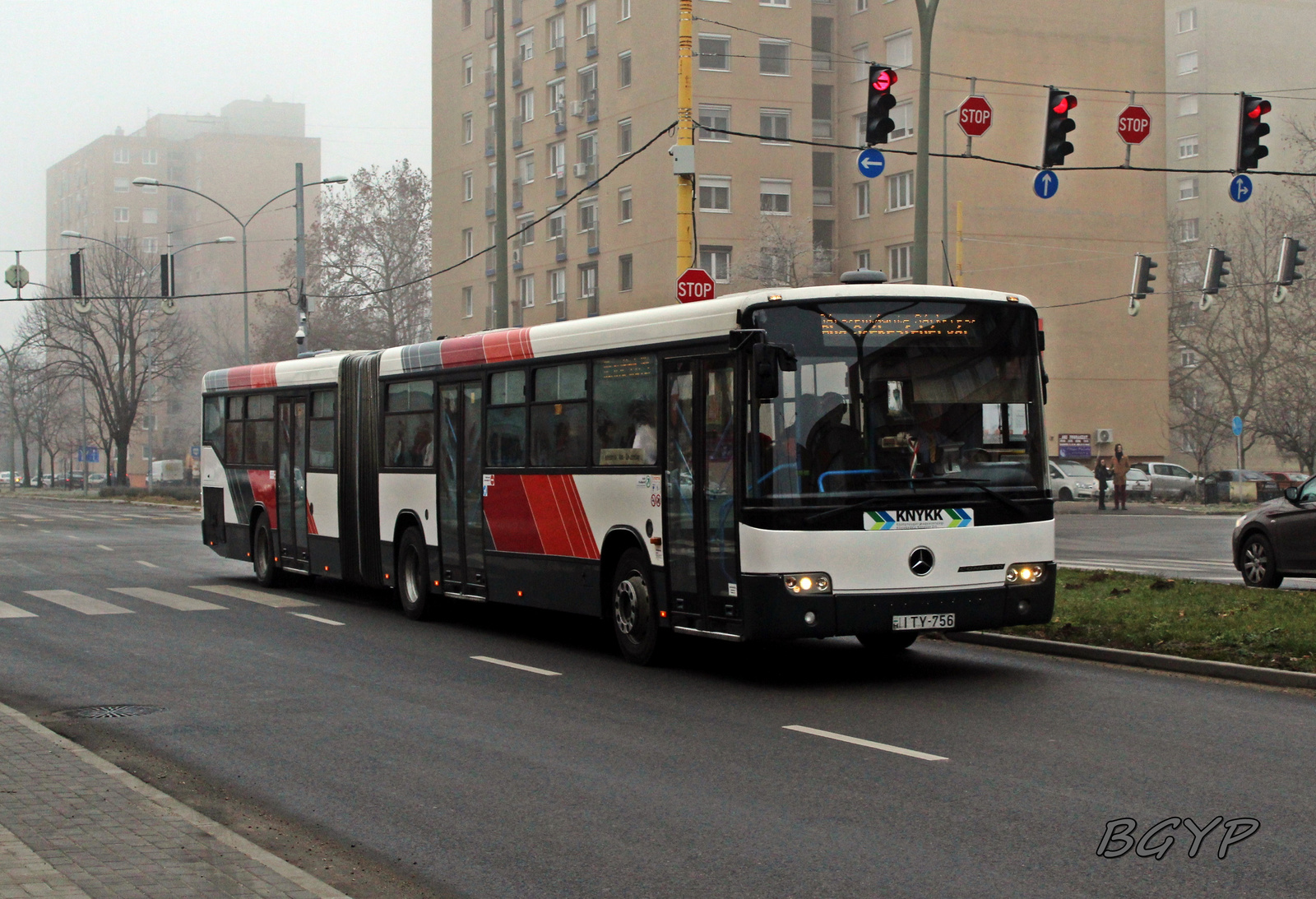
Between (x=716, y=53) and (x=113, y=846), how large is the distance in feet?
186

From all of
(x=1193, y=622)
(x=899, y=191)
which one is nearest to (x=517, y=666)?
(x=1193, y=622)

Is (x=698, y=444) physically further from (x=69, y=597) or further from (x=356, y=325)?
(x=356, y=325)

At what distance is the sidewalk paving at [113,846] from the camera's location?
577 cm

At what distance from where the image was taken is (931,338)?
11.4 metres

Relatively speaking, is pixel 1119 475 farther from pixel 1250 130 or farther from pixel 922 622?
pixel 922 622

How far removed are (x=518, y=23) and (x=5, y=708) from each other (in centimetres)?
6263

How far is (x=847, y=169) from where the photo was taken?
64.5m

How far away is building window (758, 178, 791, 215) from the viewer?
61.2 metres

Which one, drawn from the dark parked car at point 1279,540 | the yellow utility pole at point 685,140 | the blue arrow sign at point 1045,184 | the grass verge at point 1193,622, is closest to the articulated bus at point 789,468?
the grass verge at point 1193,622

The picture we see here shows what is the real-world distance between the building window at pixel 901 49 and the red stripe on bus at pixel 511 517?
48.8 metres

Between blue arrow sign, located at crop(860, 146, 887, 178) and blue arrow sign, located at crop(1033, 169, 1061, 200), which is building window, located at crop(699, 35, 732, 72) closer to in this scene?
blue arrow sign, located at crop(1033, 169, 1061, 200)

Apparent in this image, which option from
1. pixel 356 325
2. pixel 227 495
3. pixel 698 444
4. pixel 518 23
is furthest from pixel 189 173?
pixel 698 444

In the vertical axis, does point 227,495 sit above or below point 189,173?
below

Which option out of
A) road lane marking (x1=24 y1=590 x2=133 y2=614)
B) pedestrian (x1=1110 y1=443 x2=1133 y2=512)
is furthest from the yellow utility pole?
pedestrian (x1=1110 y1=443 x2=1133 y2=512)
